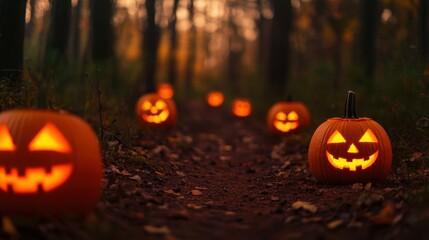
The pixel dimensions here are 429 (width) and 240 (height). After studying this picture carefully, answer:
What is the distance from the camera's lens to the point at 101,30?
12.7m

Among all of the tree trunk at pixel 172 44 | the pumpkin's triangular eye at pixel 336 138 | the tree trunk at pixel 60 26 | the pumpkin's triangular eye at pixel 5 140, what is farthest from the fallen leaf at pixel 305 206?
the tree trunk at pixel 172 44

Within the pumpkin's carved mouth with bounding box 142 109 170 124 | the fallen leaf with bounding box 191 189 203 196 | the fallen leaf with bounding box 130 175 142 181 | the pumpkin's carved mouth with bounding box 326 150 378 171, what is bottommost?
the fallen leaf with bounding box 191 189 203 196

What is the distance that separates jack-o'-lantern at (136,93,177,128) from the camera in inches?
420

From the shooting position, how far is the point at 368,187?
217 inches

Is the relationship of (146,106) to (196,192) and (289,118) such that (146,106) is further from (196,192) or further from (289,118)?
(196,192)

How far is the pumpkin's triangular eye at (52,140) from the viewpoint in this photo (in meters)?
4.01

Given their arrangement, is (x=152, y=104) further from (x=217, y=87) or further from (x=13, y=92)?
→ (x=217, y=87)

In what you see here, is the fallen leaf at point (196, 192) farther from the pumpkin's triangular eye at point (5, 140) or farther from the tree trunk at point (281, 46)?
the tree trunk at point (281, 46)

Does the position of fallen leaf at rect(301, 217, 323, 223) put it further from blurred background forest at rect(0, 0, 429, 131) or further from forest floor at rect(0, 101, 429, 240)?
blurred background forest at rect(0, 0, 429, 131)

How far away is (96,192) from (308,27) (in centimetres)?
2671

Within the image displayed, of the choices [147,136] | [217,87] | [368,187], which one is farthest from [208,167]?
[217,87]

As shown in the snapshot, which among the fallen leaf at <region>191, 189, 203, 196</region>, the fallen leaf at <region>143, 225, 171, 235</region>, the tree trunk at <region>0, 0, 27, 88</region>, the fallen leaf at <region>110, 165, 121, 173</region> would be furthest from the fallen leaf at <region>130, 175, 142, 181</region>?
the fallen leaf at <region>143, 225, 171, 235</region>

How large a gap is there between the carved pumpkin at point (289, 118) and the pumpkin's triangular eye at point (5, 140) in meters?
7.52

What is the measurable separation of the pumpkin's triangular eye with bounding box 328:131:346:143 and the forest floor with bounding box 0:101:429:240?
531 mm
